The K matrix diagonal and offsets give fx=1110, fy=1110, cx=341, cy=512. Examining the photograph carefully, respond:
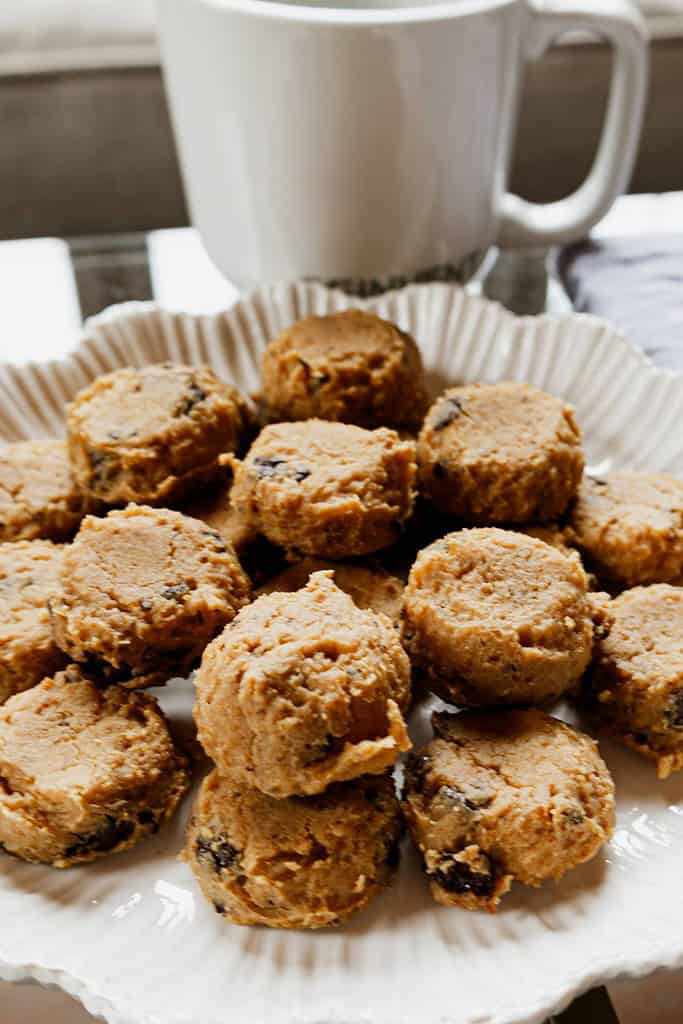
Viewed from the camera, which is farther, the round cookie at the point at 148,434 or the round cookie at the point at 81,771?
the round cookie at the point at 148,434

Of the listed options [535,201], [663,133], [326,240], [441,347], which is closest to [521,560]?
[441,347]

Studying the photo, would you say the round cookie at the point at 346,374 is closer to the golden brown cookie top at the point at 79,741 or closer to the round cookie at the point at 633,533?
the round cookie at the point at 633,533

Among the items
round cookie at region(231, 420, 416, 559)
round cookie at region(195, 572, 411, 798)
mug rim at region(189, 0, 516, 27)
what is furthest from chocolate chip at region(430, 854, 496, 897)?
mug rim at region(189, 0, 516, 27)

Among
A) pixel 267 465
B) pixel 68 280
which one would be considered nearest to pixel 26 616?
pixel 267 465

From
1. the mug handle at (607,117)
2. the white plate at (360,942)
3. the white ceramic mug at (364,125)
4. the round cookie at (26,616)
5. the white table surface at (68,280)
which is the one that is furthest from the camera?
the white table surface at (68,280)

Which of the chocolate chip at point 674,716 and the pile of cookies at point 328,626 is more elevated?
the pile of cookies at point 328,626

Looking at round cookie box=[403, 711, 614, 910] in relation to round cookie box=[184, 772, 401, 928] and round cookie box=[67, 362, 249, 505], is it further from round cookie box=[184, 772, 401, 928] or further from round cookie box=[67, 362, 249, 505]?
round cookie box=[67, 362, 249, 505]

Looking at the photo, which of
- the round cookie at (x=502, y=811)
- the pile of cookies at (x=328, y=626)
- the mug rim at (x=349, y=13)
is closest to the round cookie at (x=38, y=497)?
the pile of cookies at (x=328, y=626)
